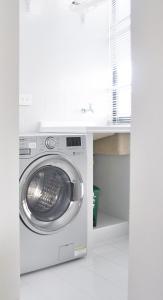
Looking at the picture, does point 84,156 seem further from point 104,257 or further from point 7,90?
point 7,90

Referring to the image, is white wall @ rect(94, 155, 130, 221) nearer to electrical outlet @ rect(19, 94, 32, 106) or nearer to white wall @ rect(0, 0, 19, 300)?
electrical outlet @ rect(19, 94, 32, 106)

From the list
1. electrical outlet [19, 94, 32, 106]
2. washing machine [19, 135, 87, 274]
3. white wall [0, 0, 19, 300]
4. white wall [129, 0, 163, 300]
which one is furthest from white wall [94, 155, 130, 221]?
white wall [129, 0, 163, 300]

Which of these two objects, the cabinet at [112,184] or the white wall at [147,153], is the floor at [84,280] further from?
the white wall at [147,153]

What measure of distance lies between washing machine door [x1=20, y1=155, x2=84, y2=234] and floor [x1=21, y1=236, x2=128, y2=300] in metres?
0.30

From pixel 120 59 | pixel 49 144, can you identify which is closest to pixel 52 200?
pixel 49 144

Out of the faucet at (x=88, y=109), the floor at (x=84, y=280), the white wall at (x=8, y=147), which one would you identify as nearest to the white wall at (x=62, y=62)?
the faucet at (x=88, y=109)

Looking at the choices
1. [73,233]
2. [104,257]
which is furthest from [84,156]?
[104,257]

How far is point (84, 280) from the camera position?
195 cm

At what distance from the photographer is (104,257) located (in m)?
2.34

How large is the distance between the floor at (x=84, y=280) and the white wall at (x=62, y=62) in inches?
51.1

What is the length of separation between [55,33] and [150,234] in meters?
2.49

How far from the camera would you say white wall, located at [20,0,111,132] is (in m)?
2.78

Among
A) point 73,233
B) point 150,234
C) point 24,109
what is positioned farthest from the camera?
point 24,109

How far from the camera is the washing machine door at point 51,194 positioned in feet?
6.81
